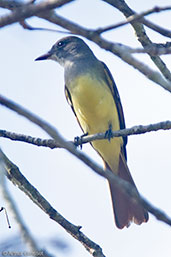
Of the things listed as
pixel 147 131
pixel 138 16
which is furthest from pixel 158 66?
pixel 138 16

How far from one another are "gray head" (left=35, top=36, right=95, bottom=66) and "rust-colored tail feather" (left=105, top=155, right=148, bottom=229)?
5.12ft

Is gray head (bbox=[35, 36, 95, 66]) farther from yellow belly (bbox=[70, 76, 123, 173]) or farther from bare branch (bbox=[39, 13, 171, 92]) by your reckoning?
bare branch (bbox=[39, 13, 171, 92])

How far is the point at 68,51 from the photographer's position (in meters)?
7.24

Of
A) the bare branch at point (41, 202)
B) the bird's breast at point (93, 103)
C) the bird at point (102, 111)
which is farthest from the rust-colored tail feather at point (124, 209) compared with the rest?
the bare branch at point (41, 202)

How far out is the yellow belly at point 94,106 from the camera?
233 inches

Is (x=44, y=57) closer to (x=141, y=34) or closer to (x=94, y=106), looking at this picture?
(x=94, y=106)

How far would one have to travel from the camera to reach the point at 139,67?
7.89ft

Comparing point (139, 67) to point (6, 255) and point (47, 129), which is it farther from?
point (6, 255)

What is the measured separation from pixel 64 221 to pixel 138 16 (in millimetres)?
2347

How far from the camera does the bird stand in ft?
19.3

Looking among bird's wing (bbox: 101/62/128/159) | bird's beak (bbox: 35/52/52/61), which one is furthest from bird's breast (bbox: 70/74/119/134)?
bird's beak (bbox: 35/52/52/61)

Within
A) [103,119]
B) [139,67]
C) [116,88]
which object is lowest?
[139,67]

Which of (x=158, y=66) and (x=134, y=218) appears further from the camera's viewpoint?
(x=134, y=218)

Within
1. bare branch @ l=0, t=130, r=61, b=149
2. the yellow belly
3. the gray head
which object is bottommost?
bare branch @ l=0, t=130, r=61, b=149
